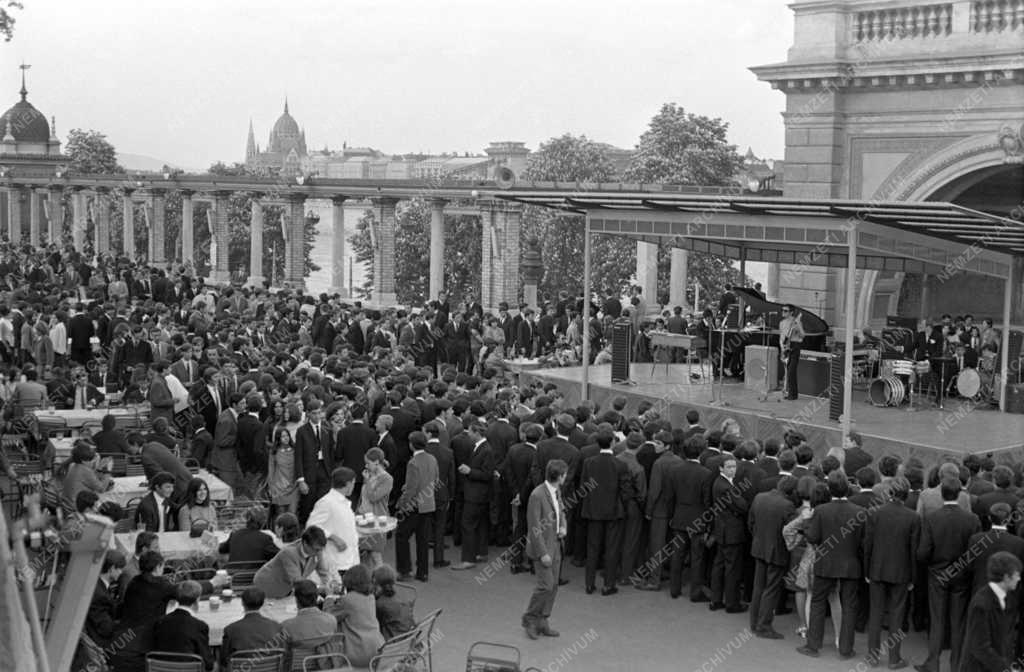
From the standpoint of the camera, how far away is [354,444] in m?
13.7

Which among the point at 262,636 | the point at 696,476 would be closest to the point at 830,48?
the point at 696,476

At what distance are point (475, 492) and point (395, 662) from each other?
15.5 ft

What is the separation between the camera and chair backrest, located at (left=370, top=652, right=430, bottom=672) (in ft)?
28.8

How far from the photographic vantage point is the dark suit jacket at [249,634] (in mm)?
8812

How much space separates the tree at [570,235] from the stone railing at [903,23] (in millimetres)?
21894

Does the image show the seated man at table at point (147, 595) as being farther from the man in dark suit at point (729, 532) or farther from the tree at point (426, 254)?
the tree at point (426, 254)

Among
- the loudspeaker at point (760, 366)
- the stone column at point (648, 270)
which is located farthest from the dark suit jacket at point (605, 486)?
the stone column at point (648, 270)

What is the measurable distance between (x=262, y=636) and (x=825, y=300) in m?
17.8

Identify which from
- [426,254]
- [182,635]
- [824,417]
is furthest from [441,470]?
[426,254]

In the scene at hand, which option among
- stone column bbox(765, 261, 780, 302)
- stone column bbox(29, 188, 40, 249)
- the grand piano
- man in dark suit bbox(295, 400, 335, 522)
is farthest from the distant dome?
man in dark suit bbox(295, 400, 335, 522)

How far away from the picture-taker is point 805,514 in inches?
444

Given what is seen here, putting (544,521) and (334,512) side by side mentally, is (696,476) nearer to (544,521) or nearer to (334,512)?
(544,521)

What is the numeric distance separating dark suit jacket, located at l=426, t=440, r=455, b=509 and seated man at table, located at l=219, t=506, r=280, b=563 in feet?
8.91

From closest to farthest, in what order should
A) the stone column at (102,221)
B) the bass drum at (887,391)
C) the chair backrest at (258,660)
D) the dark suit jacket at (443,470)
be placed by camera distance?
the chair backrest at (258,660)
the dark suit jacket at (443,470)
the bass drum at (887,391)
the stone column at (102,221)
